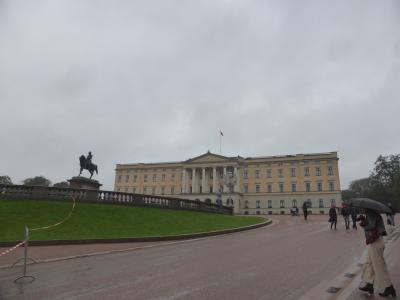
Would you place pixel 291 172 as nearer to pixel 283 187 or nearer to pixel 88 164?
pixel 283 187

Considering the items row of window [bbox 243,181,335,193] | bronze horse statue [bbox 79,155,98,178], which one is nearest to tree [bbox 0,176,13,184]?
row of window [bbox 243,181,335,193]

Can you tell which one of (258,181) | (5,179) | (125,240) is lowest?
(125,240)

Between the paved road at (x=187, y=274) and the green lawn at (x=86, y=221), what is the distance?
5629mm

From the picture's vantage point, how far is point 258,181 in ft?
338

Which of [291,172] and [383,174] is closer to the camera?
[383,174]

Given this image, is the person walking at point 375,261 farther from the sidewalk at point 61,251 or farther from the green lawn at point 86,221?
the green lawn at point 86,221

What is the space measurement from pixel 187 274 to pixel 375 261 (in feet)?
15.0

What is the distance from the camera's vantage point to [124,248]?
581 inches

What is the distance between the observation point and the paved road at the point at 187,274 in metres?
6.86

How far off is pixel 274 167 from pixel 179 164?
104 feet

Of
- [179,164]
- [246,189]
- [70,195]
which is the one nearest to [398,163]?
[246,189]

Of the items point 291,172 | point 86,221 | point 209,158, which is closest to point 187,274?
point 86,221

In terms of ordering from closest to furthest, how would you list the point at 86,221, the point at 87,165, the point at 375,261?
1. the point at 375,261
2. the point at 86,221
3. the point at 87,165

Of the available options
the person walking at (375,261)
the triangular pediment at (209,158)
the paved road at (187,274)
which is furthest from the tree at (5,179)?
the person walking at (375,261)
